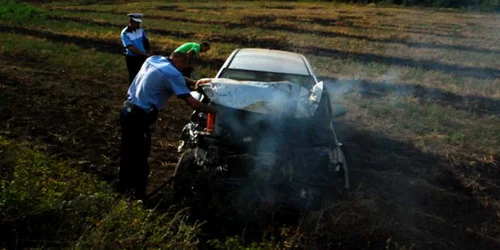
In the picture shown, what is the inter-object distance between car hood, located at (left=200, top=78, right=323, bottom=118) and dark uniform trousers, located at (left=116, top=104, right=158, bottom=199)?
650 millimetres

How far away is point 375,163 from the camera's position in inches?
249

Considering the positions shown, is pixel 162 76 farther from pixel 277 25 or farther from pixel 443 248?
pixel 277 25

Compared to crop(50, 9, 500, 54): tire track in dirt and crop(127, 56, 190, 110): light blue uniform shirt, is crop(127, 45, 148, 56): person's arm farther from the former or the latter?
crop(50, 9, 500, 54): tire track in dirt

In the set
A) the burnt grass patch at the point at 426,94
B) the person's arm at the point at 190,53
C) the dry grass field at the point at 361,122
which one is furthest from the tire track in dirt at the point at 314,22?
the person's arm at the point at 190,53

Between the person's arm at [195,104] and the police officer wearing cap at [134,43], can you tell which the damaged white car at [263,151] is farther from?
the police officer wearing cap at [134,43]

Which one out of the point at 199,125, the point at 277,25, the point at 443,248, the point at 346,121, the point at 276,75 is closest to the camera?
the point at 443,248

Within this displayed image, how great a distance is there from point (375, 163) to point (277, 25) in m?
17.5

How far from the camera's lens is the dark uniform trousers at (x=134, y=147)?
4617 mm

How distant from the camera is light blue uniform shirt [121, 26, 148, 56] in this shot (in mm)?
7555

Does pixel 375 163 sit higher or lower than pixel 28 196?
lower

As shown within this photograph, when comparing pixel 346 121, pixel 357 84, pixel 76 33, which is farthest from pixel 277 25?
pixel 346 121

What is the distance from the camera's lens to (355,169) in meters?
6.05

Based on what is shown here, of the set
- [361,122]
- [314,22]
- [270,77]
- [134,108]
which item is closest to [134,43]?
[270,77]

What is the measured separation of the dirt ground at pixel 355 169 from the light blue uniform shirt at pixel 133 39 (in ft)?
3.41
